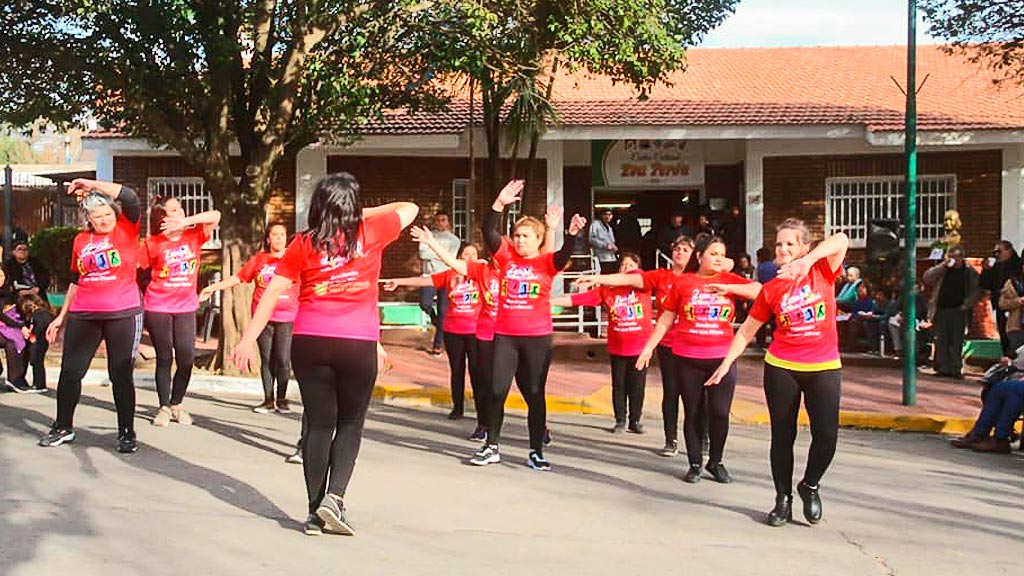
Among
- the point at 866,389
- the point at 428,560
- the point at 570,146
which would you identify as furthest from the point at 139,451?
the point at 570,146

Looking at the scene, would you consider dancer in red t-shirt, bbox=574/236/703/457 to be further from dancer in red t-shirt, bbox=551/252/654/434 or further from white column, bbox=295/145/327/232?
white column, bbox=295/145/327/232

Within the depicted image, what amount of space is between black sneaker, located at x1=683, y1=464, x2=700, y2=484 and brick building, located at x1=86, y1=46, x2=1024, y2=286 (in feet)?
39.6

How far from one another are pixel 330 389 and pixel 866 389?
9.32 meters

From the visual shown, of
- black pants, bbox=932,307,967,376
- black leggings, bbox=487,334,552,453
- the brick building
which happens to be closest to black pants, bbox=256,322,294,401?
black leggings, bbox=487,334,552,453

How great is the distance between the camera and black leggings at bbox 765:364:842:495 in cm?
688

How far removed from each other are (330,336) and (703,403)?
130 inches

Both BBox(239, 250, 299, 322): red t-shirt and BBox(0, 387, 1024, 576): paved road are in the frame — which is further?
BBox(239, 250, 299, 322): red t-shirt

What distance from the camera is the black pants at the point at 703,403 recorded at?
329 inches

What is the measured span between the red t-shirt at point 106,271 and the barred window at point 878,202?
1486cm

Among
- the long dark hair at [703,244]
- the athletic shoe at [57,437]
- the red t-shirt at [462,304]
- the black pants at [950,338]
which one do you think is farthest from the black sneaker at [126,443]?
the black pants at [950,338]

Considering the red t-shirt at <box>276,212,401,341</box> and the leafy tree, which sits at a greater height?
the leafy tree

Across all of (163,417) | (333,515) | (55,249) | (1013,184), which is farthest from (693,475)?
(55,249)

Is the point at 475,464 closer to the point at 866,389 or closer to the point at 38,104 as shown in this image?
the point at 866,389

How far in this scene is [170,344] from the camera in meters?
9.76
